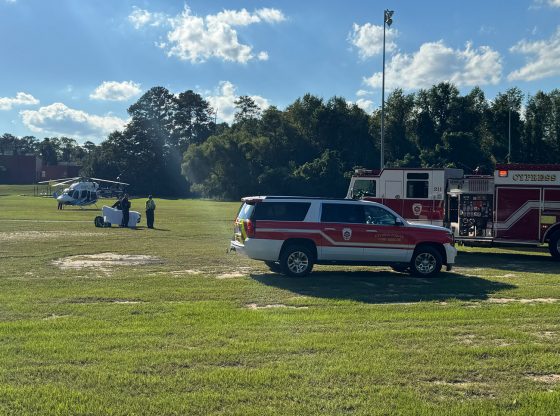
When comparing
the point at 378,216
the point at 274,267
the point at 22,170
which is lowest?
the point at 274,267

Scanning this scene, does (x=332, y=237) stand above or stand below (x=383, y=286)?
above

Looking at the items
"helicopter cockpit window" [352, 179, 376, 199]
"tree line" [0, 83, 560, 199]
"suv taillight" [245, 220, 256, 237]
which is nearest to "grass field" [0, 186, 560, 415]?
"suv taillight" [245, 220, 256, 237]

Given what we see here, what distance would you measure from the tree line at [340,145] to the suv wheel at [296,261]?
2302 inches

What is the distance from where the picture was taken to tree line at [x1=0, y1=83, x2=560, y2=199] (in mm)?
77312

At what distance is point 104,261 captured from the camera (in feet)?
53.2

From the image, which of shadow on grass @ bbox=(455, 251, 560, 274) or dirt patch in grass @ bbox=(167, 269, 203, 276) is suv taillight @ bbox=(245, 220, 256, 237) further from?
shadow on grass @ bbox=(455, 251, 560, 274)

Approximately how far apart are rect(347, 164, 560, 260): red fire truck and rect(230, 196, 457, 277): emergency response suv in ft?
16.6

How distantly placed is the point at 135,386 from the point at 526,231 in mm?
15165

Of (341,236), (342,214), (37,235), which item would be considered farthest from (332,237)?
(37,235)

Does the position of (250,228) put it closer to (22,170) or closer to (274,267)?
(274,267)

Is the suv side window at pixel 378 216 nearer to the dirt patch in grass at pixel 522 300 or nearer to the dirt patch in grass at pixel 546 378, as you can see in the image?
the dirt patch in grass at pixel 522 300

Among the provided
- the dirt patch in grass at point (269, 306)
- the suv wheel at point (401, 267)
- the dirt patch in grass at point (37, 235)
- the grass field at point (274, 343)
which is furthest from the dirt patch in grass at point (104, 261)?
the suv wheel at point (401, 267)

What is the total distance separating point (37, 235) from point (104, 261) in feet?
30.9

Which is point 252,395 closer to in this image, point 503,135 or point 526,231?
point 526,231
